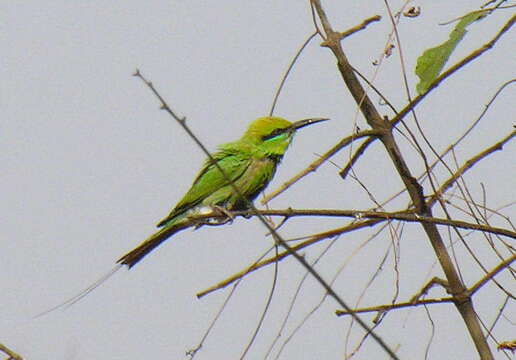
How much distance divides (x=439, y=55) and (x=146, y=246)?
66.8 inches

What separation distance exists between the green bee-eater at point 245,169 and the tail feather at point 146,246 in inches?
→ 29.2

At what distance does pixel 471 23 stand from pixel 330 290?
38.5 inches

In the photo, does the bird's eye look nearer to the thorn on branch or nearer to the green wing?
the green wing

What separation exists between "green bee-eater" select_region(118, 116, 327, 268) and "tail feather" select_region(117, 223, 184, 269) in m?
0.74

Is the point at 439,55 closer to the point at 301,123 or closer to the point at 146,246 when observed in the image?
the point at 146,246

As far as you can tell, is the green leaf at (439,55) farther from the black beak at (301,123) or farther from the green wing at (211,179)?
the green wing at (211,179)

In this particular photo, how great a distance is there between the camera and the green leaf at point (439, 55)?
1.75 meters

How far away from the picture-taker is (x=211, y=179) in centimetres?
418

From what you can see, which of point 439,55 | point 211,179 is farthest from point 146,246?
point 439,55

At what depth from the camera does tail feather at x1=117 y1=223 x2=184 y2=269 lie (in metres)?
2.91

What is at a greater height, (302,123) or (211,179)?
(302,123)

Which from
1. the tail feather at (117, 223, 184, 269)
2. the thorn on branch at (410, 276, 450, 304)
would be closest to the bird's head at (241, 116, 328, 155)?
the tail feather at (117, 223, 184, 269)

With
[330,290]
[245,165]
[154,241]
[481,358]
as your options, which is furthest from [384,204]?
[245,165]

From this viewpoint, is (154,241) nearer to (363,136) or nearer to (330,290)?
(363,136)
